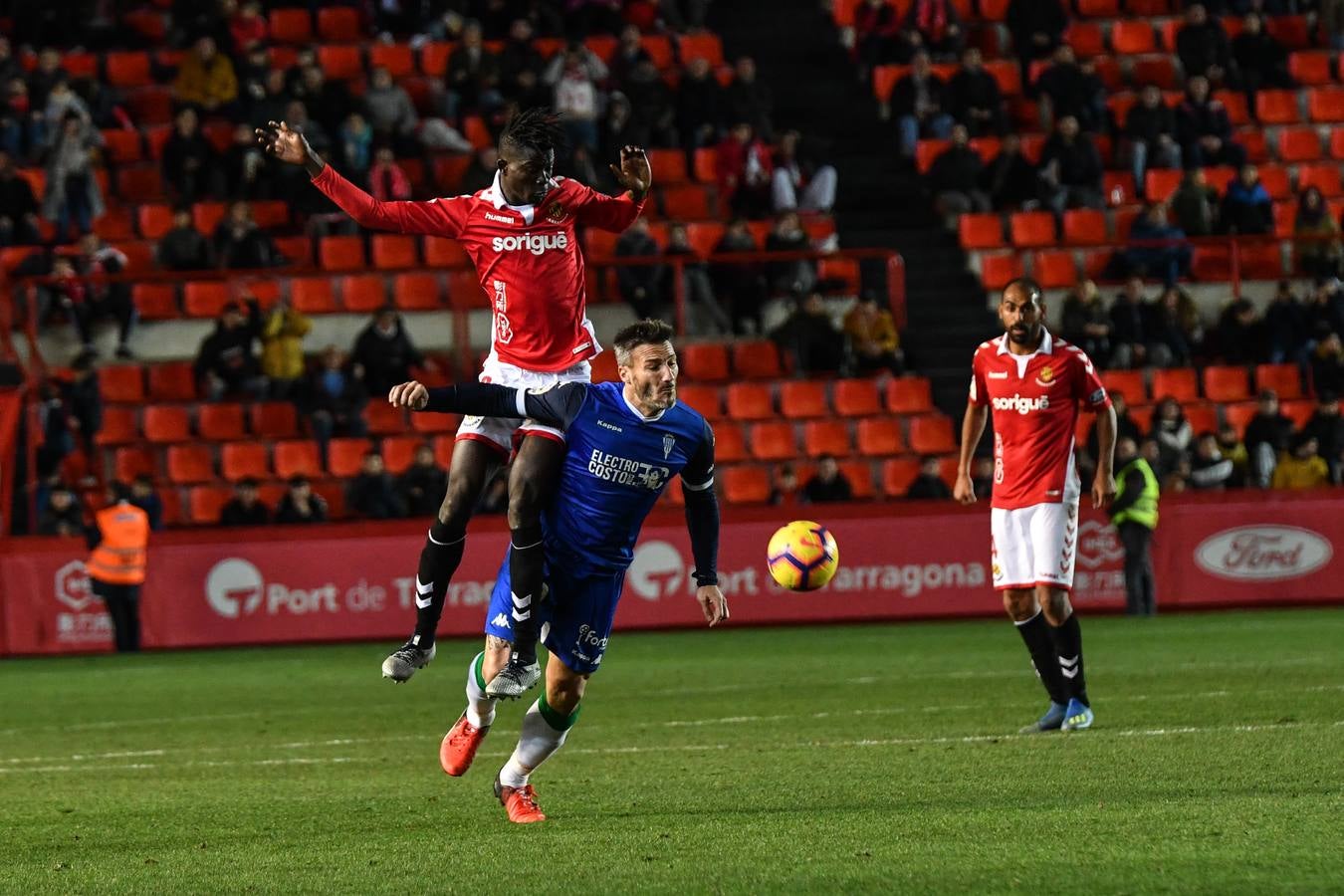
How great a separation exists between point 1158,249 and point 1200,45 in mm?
4422

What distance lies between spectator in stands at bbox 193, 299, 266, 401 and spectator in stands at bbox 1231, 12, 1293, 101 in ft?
45.2

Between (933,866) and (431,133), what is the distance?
1971 centimetres

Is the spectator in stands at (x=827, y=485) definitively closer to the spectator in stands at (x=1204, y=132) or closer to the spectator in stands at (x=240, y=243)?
the spectator in stands at (x=240, y=243)

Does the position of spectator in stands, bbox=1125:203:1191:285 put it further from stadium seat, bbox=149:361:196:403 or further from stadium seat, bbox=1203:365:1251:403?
stadium seat, bbox=149:361:196:403

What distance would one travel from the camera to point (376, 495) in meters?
21.7

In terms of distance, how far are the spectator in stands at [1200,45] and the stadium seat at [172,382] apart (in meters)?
13.6

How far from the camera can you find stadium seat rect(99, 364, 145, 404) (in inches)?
919

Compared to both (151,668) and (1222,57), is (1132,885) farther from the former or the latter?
(1222,57)

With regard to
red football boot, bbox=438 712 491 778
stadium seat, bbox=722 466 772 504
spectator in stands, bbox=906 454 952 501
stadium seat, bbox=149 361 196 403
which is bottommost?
stadium seat, bbox=722 466 772 504

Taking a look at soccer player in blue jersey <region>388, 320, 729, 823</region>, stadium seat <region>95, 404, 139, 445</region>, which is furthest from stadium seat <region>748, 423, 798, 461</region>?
soccer player in blue jersey <region>388, 320, 729, 823</region>

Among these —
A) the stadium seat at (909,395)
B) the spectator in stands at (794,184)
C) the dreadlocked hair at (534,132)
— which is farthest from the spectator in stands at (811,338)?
the dreadlocked hair at (534,132)

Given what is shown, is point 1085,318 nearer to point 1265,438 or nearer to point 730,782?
point 1265,438

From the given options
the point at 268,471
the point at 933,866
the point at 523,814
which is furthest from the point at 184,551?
the point at 933,866

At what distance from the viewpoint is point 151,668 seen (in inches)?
745
